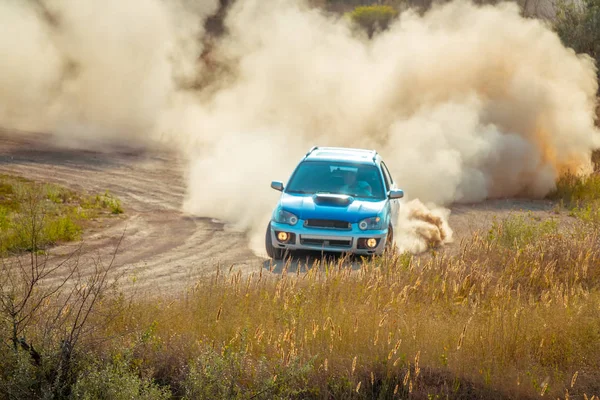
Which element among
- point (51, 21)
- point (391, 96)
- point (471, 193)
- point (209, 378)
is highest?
point (51, 21)

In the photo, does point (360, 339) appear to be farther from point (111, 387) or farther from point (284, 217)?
point (284, 217)

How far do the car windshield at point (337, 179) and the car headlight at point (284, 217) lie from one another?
764 mm

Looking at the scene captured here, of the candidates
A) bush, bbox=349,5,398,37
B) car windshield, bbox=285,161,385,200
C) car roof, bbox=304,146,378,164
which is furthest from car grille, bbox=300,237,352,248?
bush, bbox=349,5,398,37

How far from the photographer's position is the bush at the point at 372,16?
172ft

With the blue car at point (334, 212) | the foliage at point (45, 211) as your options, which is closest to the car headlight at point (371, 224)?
the blue car at point (334, 212)

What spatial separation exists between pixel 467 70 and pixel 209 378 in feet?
61.2

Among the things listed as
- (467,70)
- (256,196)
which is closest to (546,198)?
(467,70)

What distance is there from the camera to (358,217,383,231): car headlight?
13.3 meters

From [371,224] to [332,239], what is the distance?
637mm

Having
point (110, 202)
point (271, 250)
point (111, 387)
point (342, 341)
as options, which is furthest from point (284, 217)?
point (111, 387)

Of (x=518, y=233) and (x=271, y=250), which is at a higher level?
(x=518, y=233)

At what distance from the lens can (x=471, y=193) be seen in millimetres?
21969

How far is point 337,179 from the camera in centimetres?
1455

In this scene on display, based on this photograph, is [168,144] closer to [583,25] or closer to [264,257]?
[583,25]
